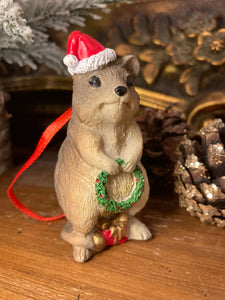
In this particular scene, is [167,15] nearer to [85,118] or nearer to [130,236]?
[85,118]

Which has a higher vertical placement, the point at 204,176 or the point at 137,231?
the point at 204,176

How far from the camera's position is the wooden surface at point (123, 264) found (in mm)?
672

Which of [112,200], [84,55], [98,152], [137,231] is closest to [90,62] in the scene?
[84,55]

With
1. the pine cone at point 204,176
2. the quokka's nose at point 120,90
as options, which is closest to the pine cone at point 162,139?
the pine cone at point 204,176

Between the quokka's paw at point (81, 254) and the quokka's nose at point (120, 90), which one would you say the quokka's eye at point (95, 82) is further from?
the quokka's paw at point (81, 254)

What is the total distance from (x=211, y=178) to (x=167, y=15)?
602 mm

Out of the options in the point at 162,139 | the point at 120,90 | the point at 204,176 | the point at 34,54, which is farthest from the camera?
the point at 34,54

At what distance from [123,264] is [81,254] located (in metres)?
0.10

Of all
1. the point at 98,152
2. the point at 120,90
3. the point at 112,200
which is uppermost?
the point at 120,90

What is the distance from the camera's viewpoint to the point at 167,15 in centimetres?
113

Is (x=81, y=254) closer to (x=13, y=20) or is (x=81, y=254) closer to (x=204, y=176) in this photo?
(x=204, y=176)

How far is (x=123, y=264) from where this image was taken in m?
0.75

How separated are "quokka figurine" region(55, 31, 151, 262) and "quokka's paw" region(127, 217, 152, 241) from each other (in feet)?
0.08

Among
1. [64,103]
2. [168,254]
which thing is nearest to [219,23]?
[64,103]
